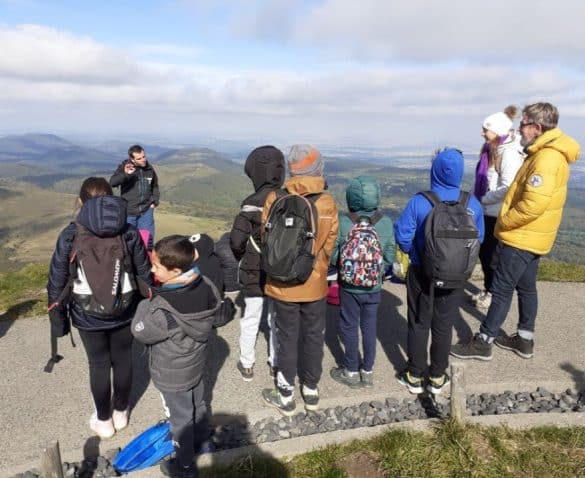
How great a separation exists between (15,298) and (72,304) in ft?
18.1

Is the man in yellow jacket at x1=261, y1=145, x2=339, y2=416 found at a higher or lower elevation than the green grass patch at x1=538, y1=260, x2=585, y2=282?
higher

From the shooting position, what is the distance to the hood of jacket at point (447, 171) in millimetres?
4102

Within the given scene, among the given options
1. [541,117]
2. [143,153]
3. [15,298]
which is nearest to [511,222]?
[541,117]

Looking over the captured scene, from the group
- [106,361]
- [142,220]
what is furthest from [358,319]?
[142,220]

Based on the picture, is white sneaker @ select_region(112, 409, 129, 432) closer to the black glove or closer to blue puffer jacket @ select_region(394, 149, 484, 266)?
the black glove

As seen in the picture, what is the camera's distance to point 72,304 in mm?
3875

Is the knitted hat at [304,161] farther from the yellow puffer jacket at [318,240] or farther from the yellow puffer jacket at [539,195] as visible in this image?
the yellow puffer jacket at [539,195]

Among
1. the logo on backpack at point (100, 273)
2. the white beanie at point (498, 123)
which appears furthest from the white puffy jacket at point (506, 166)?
the logo on backpack at point (100, 273)

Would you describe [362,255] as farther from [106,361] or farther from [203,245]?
[106,361]

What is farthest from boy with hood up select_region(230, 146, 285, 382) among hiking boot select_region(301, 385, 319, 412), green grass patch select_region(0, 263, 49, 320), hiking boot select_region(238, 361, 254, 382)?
green grass patch select_region(0, 263, 49, 320)

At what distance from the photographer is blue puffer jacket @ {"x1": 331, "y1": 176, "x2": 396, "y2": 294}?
435 cm

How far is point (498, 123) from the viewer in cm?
546

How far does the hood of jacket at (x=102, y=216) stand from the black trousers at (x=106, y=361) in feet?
3.47

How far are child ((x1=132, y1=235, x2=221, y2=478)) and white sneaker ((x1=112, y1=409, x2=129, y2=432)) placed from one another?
94cm
